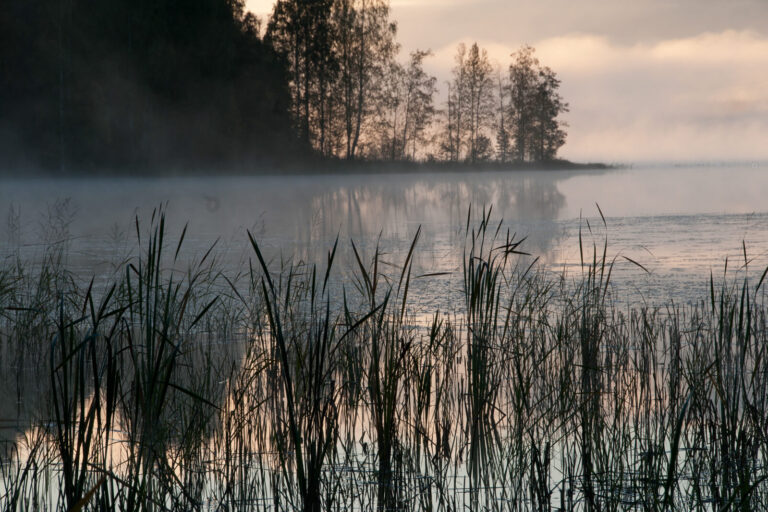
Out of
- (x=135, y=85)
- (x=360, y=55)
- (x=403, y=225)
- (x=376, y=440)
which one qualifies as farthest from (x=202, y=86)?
(x=376, y=440)

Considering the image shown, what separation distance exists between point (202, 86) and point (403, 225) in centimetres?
1733

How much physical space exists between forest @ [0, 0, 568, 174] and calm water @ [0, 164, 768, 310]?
3723 millimetres

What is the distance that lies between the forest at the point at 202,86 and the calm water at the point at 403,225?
3.72 metres

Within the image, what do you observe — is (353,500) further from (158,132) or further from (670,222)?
(158,132)

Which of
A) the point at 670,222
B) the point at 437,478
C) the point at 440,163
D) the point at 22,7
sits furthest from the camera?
the point at 440,163

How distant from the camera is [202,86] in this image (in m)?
26.6

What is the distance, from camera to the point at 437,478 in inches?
93.1

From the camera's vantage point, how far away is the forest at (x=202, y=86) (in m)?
23.8

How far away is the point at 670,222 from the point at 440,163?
2524cm

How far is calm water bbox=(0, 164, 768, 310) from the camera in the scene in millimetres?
6934

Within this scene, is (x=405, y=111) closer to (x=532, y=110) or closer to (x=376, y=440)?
(x=532, y=110)

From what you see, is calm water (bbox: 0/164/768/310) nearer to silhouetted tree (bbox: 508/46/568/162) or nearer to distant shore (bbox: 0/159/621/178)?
distant shore (bbox: 0/159/621/178)

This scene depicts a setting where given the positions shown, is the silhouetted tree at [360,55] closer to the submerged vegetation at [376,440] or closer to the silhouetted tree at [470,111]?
the silhouetted tree at [470,111]

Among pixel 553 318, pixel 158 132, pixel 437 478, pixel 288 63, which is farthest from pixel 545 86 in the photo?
pixel 437 478
